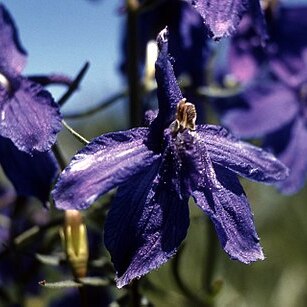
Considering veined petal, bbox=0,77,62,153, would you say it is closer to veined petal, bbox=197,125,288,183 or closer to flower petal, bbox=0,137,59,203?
flower petal, bbox=0,137,59,203

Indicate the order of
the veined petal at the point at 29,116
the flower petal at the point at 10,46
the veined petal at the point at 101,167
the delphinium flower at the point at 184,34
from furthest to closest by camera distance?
1. the delphinium flower at the point at 184,34
2. the flower petal at the point at 10,46
3. the veined petal at the point at 29,116
4. the veined petal at the point at 101,167

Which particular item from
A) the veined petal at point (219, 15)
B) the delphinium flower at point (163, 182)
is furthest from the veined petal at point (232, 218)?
the veined petal at point (219, 15)

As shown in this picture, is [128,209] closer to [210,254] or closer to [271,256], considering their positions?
[210,254]

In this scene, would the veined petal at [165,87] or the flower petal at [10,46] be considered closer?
the veined petal at [165,87]

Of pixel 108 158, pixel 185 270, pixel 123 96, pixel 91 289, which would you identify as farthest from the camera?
pixel 185 270

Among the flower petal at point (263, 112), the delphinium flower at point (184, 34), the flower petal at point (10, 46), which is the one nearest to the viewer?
the flower petal at point (10, 46)

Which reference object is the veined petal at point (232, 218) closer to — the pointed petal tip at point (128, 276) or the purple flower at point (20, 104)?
the pointed petal tip at point (128, 276)

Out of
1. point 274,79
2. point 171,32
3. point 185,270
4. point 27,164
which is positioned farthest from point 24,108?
point 185,270

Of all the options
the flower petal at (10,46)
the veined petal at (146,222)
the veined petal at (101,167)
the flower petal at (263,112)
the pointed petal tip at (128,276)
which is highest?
the flower petal at (10,46)

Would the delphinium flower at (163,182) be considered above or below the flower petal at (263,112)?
above
